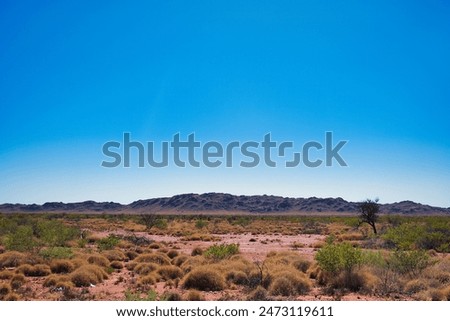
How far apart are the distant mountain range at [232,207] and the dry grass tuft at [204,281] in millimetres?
152091

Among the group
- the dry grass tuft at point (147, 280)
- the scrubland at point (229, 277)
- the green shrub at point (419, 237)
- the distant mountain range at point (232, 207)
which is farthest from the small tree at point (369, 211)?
the distant mountain range at point (232, 207)

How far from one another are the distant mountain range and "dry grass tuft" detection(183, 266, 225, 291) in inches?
5988

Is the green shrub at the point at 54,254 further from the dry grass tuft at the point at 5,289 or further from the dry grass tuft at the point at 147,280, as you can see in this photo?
the dry grass tuft at the point at 147,280

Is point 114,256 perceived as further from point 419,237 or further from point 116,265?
point 419,237

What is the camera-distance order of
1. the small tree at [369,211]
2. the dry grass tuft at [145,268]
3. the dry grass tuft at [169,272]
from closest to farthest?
the dry grass tuft at [169,272], the dry grass tuft at [145,268], the small tree at [369,211]

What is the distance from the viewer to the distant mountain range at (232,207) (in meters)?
177

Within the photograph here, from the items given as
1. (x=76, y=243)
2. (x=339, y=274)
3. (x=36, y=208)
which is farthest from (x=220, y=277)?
(x=36, y=208)

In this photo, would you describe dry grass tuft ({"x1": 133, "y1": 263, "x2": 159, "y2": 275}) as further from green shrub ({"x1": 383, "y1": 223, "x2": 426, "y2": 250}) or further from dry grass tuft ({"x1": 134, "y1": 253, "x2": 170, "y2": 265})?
green shrub ({"x1": 383, "y1": 223, "x2": 426, "y2": 250})

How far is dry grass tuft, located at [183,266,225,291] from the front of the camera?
17.3 m

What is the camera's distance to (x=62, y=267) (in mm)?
21016

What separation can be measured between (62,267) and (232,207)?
162 m

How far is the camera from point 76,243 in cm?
3206
